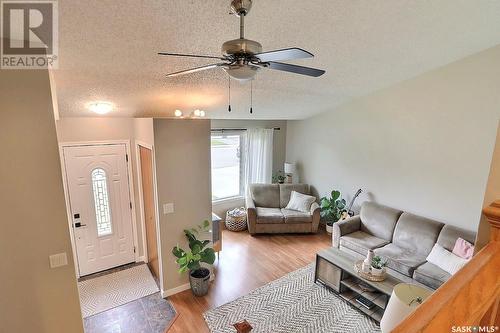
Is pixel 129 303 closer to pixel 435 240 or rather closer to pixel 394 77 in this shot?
pixel 435 240

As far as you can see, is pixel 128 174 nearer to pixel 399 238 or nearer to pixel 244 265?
pixel 244 265

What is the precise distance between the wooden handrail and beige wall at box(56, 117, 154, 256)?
10.2 ft

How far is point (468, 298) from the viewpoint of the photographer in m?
0.83

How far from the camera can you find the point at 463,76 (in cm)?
348

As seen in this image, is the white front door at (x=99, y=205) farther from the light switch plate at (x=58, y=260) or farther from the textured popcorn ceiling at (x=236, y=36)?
the light switch plate at (x=58, y=260)

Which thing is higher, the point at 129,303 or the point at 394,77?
the point at 394,77

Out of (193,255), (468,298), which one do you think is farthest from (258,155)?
(468,298)

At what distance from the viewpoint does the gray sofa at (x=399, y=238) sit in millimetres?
3393

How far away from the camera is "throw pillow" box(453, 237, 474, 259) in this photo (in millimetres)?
3209

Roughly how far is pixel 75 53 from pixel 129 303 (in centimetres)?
300

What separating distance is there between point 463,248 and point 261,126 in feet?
13.7

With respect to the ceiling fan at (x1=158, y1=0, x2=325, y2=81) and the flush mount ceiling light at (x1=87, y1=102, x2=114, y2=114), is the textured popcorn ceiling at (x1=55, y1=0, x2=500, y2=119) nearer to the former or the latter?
the flush mount ceiling light at (x1=87, y1=102, x2=114, y2=114)

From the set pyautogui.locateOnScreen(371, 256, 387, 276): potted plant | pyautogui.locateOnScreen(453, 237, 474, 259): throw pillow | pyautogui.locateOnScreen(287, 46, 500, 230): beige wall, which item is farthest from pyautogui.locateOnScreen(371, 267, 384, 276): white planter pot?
pyautogui.locateOnScreen(287, 46, 500, 230): beige wall

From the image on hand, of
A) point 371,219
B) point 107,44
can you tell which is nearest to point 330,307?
point 371,219
